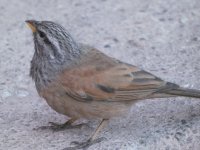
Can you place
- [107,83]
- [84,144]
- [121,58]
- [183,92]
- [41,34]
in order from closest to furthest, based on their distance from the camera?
1. [84,144]
2. [107,83]
3. [183,92]
4. [41,34]
5. [121,58]

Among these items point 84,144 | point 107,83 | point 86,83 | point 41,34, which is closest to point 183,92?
point 107,83

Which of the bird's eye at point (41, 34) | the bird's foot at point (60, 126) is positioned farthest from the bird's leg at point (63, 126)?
the bird's eye at point (41, 34)

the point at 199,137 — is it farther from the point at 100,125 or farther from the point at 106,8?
the point at 106,8

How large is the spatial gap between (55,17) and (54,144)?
10.2 ft

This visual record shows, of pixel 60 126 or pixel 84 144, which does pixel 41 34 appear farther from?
pixel 84 144

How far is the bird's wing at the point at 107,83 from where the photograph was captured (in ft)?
18.5

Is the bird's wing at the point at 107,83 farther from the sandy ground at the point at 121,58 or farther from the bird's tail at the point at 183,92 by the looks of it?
the sandy ground at the point at 121,58

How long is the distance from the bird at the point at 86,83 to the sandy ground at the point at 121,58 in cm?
27

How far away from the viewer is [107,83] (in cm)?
568

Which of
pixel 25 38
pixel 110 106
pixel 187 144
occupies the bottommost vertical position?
pixel 187 144

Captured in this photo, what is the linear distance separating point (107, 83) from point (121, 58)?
1.70 m

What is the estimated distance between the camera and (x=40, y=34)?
5.96 metres

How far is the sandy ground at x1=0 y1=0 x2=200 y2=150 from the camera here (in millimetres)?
5691

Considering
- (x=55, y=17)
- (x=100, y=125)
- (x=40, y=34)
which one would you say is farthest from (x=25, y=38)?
(x=100, y=125)
